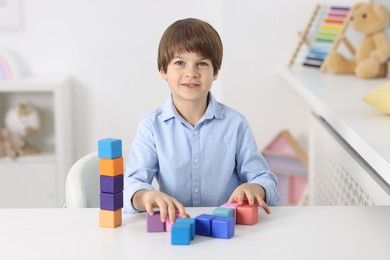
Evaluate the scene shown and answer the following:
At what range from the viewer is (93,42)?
3.19 metres

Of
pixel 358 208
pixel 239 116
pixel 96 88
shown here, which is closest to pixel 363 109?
pixel 239 116

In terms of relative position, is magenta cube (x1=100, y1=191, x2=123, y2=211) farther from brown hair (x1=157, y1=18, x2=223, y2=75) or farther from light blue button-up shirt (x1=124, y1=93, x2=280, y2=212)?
brown hair (x1=157, y1=18, x2=223, y2=75)


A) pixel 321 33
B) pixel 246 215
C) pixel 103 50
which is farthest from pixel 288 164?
pixel 246 215

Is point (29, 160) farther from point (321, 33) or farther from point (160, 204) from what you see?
point (160, 204)

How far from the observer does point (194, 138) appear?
53.5 inches

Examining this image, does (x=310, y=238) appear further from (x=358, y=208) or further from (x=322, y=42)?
(x=322, y=42)

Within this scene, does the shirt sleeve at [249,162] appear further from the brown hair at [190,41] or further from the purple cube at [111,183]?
the purple cube at [111,183]

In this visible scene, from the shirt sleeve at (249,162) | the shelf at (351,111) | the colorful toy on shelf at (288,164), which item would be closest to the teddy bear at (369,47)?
the shelf at (351,111)

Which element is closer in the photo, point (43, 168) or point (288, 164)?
point (288, 164)

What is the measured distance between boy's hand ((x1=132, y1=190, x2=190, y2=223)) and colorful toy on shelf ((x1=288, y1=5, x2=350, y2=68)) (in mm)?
1696

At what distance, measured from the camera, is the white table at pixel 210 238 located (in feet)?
3.24

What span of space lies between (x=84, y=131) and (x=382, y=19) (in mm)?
1500

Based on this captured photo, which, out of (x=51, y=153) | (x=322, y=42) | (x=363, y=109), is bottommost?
(x=51, y=153)

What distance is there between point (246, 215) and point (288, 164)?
1.79 metres
